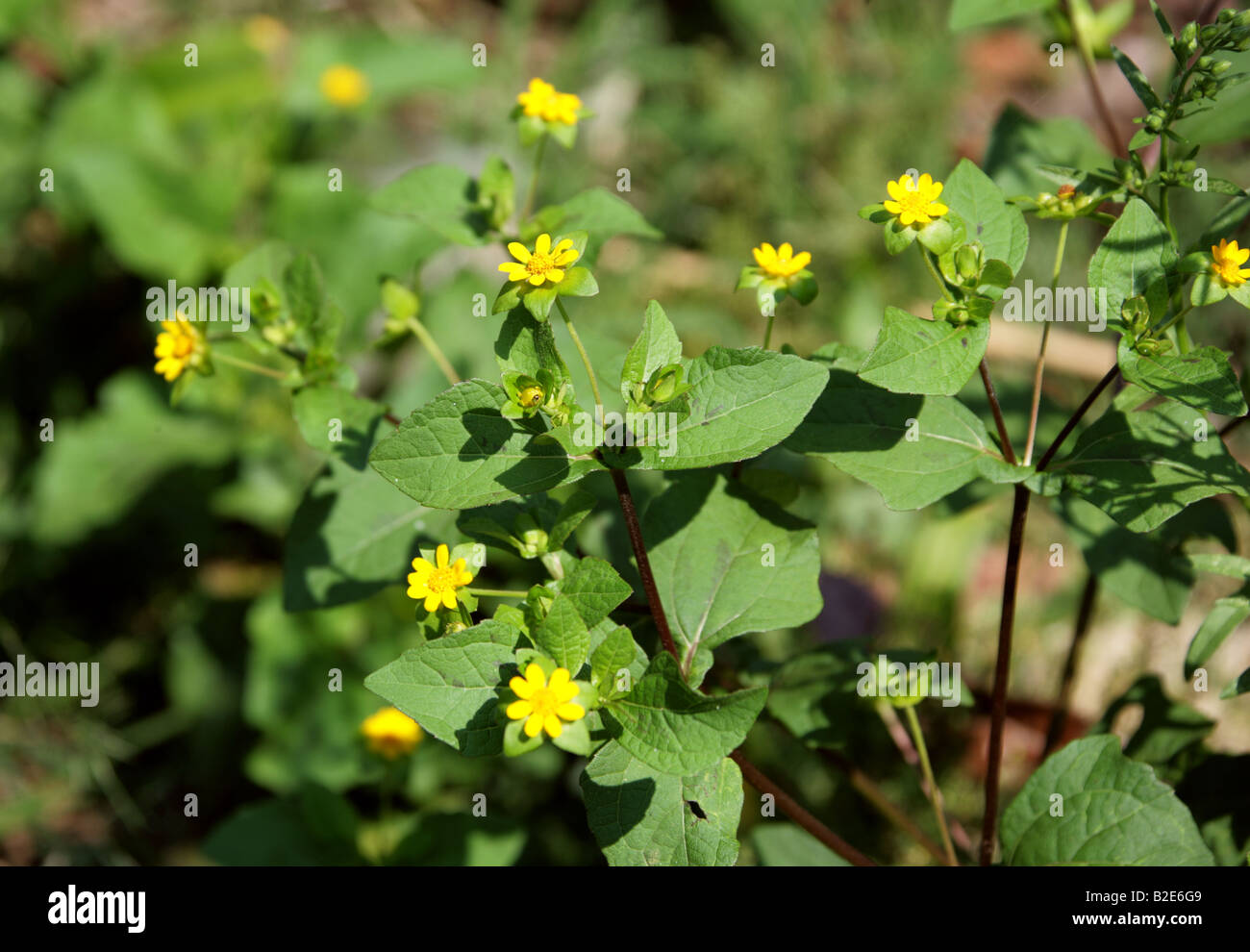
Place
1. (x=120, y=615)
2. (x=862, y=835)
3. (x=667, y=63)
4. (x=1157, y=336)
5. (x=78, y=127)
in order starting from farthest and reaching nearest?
(x=667, y=63) → (x=78, y=127) → (x=120, y=615) → (x=862, y=835) → (x=1157, y=336)

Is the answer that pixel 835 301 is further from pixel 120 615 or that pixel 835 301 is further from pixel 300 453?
pixel 120 615

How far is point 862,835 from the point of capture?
2.53 m

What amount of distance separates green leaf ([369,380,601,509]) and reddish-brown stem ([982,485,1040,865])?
628 millimetres

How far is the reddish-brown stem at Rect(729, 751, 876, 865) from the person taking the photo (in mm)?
1357

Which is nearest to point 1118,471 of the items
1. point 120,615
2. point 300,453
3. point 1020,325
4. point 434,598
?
point 434,598

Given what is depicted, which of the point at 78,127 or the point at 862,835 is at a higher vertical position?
the point at 78,127

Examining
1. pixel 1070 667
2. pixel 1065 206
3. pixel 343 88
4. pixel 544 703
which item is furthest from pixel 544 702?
pixel 343 88

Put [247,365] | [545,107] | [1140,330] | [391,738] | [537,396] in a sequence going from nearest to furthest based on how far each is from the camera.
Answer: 1. [537,396]
2. [1140,330]
3. [247,365]
4. [545,107]
5. [391,738]

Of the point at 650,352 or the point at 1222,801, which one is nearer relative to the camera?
the point at 650,352

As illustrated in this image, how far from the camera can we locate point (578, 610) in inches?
48.4

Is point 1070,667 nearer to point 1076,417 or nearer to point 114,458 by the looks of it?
point 1076,417

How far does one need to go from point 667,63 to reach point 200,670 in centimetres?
314

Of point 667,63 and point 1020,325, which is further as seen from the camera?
point 667,63

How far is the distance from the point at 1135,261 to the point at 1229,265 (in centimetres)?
11
